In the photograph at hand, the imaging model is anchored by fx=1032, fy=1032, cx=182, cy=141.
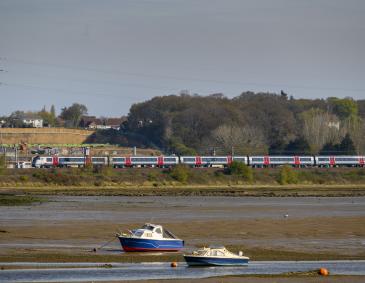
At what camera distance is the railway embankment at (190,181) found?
11831 centimetres

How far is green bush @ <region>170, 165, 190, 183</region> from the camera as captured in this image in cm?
13462

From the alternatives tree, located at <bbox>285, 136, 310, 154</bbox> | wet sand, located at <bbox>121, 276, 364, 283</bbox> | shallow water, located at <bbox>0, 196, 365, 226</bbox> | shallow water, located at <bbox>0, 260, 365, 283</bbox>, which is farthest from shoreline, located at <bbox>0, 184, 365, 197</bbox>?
wet sand, located at <bbox>121, 276, 364, 283</bbox>

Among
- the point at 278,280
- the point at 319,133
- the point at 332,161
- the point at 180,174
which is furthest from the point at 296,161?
the point at 278,280

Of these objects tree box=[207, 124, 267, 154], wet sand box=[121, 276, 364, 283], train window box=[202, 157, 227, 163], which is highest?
tree box=[207, 124, 267, 154]

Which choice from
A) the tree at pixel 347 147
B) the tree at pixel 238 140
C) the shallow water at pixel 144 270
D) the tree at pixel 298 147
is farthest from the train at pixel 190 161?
the shallow water at pixel 144 270

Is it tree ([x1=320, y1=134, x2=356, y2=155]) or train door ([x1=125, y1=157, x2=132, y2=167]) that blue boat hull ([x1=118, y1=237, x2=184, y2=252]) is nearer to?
train door ([x1=125, y1=157, x2=132, y2=167])

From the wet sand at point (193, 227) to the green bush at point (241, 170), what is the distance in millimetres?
46389

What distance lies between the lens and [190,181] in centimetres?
13575

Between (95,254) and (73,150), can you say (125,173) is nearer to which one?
(73,150)

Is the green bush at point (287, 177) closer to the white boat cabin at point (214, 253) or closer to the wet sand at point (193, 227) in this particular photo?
the wet sand at point (193, 227)

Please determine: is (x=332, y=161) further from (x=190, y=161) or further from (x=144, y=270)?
(x=144, y=270)

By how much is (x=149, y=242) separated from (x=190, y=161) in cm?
10474

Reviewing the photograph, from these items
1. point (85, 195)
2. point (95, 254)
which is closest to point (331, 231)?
point (95, 254)

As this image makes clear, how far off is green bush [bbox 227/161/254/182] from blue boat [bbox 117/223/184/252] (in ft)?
297
